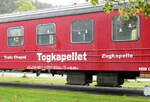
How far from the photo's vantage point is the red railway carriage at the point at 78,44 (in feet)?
32.2

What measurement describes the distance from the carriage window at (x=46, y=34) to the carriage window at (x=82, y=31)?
98cm

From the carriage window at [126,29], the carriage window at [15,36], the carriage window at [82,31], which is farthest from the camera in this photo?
the carriage window at [15,36]

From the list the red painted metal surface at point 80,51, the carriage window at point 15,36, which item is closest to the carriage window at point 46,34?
the red painted metal surface at point 80,51

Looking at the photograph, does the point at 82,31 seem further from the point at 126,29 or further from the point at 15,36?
the point at 15,36

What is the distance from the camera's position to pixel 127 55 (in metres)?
9.79

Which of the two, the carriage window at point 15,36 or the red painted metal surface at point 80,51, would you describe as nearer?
the red painted metal surface at point 80,51

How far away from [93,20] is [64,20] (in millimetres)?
1403

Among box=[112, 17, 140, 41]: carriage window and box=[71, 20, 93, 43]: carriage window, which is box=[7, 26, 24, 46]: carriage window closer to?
box=[71, 20, 93, 43]: carriage window

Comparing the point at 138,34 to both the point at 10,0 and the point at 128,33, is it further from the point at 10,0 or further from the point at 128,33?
the point at 10,0

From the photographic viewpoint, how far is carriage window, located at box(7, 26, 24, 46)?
41.0ft

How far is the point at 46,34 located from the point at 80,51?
6.55 ft

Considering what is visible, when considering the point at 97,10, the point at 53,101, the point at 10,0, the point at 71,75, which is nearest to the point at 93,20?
the point at 97,10

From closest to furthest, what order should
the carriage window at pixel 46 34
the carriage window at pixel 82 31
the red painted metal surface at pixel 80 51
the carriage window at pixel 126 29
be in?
the red painted metal surface at pixel 80 51
the carriage window at pixel 126 29
the carriage window at pixel 82 31
the carriage window at pixel 46 34

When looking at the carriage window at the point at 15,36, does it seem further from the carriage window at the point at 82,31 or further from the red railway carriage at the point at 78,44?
the carriage window at the point at 82,31
